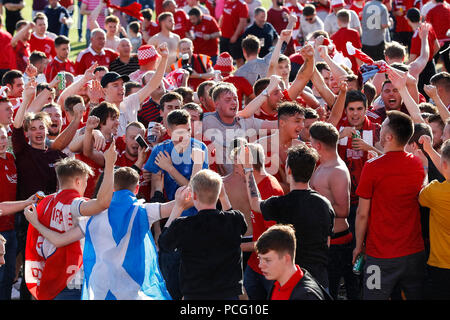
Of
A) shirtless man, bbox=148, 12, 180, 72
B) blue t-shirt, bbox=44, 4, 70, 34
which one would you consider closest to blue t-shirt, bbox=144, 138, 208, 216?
shirtless man, bbox=148, 12, 180, 72

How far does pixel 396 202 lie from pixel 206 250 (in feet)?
5.12

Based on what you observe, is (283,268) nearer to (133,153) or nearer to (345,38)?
(133,153)

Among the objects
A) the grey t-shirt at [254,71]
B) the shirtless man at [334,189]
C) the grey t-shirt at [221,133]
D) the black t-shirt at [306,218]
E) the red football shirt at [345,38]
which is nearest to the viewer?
the black t-shirt at [306,218]

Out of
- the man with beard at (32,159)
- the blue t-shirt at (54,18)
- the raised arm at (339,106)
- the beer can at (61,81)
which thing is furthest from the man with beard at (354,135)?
the blue t-shirt at (54,18)

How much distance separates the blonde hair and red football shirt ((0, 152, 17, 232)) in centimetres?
242

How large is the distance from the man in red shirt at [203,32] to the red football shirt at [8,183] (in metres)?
8.21

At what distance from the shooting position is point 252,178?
16.9ft

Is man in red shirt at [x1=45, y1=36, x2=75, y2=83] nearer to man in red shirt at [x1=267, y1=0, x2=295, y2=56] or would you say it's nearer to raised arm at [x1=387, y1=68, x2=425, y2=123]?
man in red shirt at [x1=267, y1=0, x2=295, y2=56]

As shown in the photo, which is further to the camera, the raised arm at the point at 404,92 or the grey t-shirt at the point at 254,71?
the grey t-shirt at the point at 254,71

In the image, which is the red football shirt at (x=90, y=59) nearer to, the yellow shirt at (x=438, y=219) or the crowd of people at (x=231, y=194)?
the crowd of people at (x=231, y=194)

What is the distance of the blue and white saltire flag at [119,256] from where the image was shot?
15.4 ft

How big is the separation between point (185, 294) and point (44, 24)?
9.75m

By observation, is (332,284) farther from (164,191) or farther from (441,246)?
(164,191)

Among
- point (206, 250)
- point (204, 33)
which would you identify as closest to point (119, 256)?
point (206, 250)
